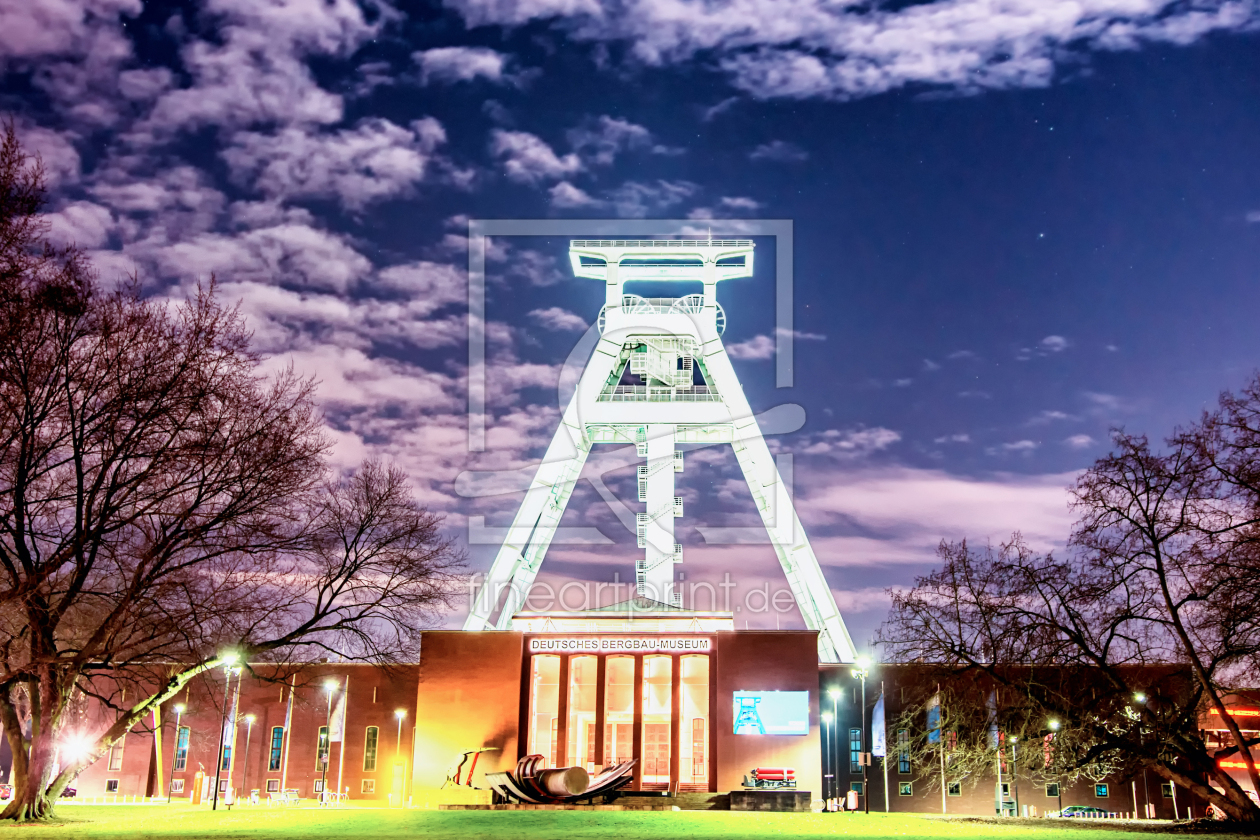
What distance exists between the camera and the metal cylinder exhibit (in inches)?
1196

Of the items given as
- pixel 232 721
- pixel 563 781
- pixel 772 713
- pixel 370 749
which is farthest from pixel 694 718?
pixel 232 721

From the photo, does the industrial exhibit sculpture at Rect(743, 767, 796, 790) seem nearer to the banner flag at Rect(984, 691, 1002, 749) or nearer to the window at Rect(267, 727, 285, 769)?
the banner flag at Rect(984, 691, 1002, 749)

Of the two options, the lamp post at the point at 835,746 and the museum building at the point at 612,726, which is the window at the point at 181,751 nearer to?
the museum building at the point at 612,726

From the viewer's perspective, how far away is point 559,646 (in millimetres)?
38375

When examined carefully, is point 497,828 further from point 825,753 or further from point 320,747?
point 320,747

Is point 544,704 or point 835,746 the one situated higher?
point 544,704

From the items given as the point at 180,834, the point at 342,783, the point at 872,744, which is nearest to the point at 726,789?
the point at 872,744

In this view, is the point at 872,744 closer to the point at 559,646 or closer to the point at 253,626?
the point at 559,646

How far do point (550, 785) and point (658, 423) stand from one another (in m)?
17.2

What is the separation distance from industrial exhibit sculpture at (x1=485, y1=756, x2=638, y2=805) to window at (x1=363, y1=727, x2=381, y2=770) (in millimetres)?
12481

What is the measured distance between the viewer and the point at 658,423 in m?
44.0

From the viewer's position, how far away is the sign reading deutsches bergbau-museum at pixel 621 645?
38.1 metres

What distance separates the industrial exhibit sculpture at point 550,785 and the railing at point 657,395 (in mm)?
17047

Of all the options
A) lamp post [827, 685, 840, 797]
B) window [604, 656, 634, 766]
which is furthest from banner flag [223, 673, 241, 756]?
lamp post [827, 685, 840, 797]
